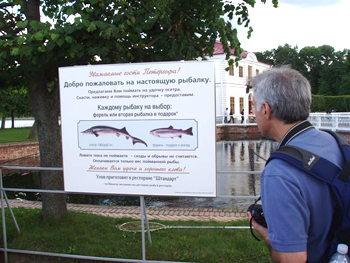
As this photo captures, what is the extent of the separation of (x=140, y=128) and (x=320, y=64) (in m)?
96.2

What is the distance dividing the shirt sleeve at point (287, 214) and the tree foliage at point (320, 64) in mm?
83274

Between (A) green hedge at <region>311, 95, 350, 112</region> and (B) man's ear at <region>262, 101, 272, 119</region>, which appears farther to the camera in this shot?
(A) green hedge at <region>311, 95, 350, 112</region>

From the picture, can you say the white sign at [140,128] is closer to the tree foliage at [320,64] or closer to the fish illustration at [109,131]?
the fish illustration at [109,131]

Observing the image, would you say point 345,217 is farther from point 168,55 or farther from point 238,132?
point 238,132

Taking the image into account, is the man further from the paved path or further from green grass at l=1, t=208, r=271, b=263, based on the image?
the paved path

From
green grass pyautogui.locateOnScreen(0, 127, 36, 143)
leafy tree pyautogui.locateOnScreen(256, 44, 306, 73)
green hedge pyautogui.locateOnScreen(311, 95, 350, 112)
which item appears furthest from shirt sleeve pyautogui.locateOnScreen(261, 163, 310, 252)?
leafy tree pyautogui.locateOnScreen(256, 44, 306, 73)

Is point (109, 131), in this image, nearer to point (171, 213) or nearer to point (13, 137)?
point (171, 213)

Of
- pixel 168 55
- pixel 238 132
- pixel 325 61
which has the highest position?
pixel 325 61

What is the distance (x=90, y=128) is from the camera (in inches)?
161

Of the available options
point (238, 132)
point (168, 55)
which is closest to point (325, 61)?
point (238, 132)

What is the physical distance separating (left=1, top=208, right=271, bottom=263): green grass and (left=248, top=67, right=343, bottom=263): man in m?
3.07

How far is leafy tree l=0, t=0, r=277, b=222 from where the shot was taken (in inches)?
182

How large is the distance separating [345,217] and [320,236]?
0.48 ft

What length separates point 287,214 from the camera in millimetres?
1461
